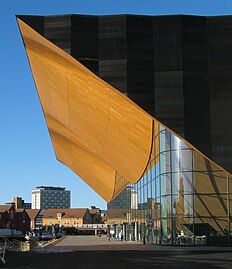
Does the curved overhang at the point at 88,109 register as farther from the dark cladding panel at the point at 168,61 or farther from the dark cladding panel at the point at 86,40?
the dark cladding panel at the point at 168,61

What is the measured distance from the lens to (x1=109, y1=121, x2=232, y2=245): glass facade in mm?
30359

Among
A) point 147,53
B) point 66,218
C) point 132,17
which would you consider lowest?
point 66,218

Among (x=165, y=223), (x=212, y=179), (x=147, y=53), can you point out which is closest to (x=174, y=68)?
(x=147, y=53)

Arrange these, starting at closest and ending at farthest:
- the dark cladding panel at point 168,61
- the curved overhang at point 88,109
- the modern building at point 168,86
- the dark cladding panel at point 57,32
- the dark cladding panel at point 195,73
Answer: the dark cladding panel at point 57,32 → the modern building at point 168,86 → the curved overhang at point 88,109 → the dark cladding panel at point 168,61 → the dark cladding panel at point 195,73

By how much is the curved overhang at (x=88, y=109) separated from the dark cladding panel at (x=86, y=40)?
1.39 ft

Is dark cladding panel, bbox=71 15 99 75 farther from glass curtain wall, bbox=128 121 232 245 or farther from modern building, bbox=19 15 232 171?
glass curtain wall, bbox=128 121 232 245

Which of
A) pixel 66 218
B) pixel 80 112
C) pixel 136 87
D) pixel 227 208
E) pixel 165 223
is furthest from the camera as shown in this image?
pixel 66 218

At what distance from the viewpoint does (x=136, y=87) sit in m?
27.4

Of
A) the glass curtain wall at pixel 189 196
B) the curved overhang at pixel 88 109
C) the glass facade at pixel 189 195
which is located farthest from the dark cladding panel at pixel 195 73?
the curved overhang at pixel 88 109

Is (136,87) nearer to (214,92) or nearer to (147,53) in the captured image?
(147,53)

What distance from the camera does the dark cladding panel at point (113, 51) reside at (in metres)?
27.0

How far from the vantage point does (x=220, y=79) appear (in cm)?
2831

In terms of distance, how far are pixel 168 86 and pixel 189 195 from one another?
7.35 metres

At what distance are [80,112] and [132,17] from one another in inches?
371
